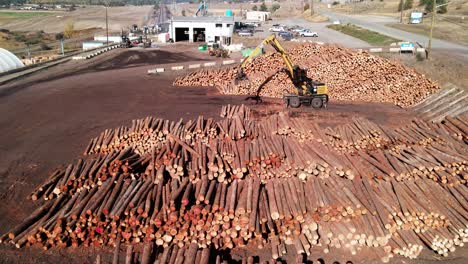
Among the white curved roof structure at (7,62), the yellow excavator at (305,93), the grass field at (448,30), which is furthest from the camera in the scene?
the grass field at (448,30)

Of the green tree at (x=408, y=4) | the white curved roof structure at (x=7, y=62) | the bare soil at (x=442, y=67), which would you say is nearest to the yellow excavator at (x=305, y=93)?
the bare soil at (x=442, y=67)

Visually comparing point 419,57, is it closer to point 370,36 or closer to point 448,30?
point 370,36

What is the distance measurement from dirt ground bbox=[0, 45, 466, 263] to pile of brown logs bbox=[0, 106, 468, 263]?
0.73m

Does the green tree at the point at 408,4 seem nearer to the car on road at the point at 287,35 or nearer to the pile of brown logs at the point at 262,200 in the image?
the car on road at the point at 287,35

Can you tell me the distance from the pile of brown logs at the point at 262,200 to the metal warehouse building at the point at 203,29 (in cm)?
4673

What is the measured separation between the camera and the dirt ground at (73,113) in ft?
43.4

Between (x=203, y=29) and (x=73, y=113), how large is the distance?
139 ft

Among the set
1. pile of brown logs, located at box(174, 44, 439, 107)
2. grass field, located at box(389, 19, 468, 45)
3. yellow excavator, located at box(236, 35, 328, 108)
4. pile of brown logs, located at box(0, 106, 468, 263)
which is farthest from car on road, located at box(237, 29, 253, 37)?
pile of brown logs, located at box(0, 106, 468, 263)

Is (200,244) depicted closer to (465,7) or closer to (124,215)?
(124,215)

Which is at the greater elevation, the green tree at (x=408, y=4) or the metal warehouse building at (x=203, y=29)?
the green tree at (x=408, y=4)

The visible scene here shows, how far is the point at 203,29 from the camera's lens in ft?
206

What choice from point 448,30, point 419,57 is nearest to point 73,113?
point 419,57

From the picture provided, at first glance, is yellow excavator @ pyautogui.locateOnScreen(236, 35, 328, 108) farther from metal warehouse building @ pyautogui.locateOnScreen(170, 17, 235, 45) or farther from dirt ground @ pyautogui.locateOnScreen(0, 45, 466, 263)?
metal warehouse building @ pyautogui.locateOnScreen(170, 17, 235, 45)

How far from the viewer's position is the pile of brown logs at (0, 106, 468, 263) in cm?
1119
